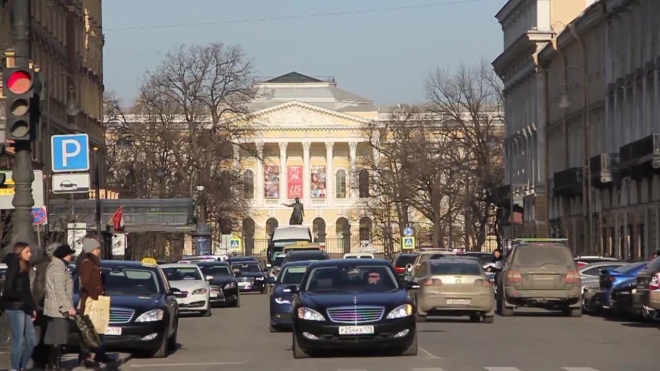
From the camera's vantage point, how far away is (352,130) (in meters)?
170

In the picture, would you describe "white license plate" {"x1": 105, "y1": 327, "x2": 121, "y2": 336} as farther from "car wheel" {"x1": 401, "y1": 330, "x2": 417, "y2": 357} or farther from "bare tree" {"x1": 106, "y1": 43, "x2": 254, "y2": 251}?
"bare tree" {"x1": 106, "y1": 43, "x2": 254, "y2": 251}

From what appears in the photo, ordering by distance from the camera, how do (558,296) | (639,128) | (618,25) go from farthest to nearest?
(618,25)
(639,128)
(558,296)

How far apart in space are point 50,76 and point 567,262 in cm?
3835

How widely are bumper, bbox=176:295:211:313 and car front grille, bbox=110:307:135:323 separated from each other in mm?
17129

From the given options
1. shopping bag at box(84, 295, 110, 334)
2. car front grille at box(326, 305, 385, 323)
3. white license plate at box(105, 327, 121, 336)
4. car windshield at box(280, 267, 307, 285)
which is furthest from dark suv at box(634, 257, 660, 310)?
shopping bag at box(84, 295, 110, 334)

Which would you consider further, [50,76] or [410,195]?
[410,195]

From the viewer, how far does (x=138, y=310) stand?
24547mm

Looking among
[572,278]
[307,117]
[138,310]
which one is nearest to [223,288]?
[572,278]

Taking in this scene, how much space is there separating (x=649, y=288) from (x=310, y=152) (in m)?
143

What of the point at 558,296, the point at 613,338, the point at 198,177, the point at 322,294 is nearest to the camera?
the point at 322,294

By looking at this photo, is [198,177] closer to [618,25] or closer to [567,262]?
[618,25]

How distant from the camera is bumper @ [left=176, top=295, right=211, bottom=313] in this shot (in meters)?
41.8

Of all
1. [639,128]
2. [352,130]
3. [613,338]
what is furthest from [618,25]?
[352,130]

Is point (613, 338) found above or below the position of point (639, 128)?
below
